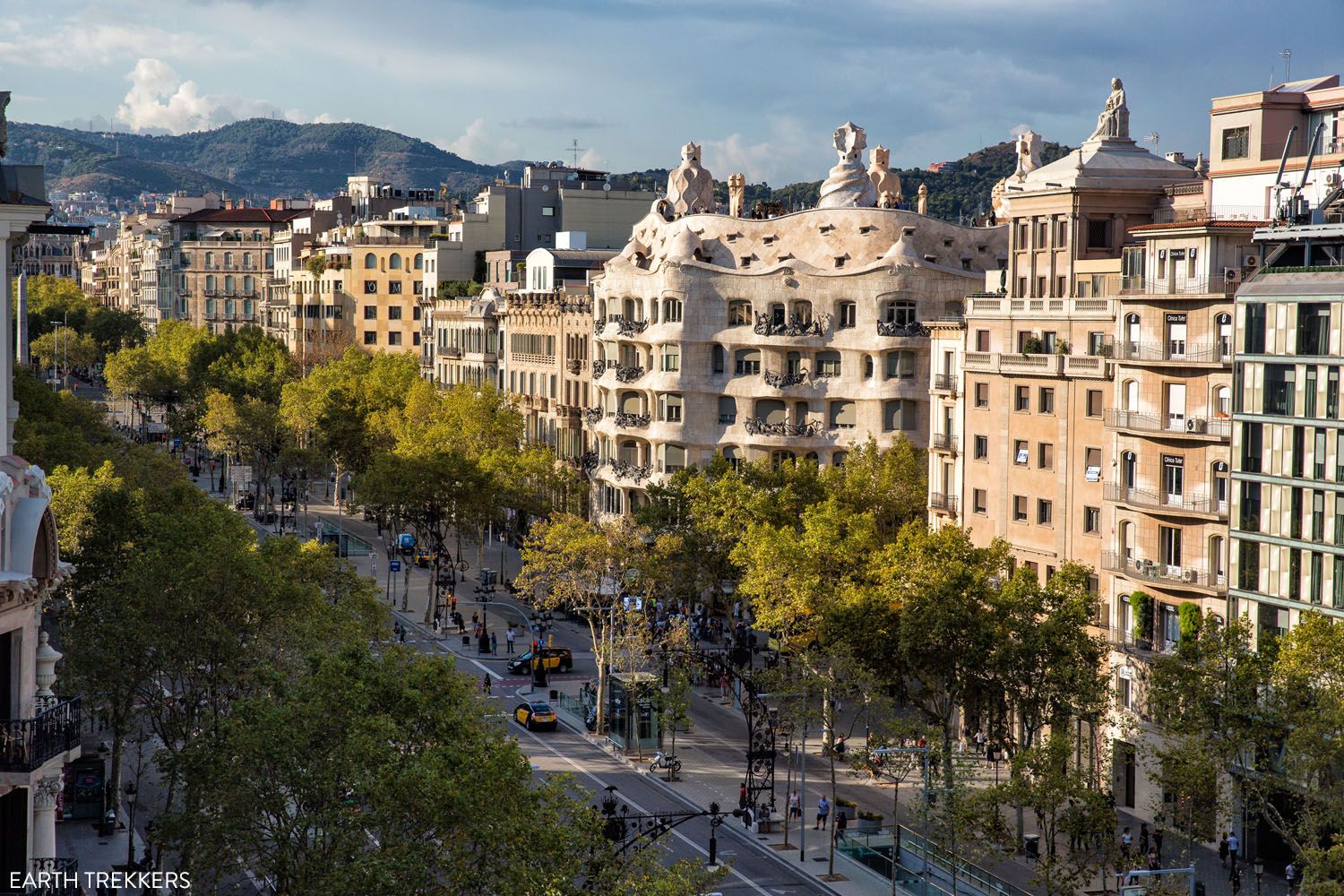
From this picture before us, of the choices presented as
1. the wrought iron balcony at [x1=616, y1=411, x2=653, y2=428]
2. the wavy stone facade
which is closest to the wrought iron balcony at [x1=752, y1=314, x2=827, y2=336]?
the wavy stone facade

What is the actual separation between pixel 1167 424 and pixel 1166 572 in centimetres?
552

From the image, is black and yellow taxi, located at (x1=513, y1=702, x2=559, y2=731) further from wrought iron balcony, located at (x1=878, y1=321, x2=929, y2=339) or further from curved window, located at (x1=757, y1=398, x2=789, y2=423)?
wrought iron balcony, located at (x1=878, y1=321, x2=929, y2=339)

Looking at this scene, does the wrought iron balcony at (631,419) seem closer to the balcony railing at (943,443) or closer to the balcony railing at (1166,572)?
the balcony railing at (943,443)

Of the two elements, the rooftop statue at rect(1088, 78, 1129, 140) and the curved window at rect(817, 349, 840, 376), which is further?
the curved window at rect(817, 349, 840, 376)

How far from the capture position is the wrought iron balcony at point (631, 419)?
11381 cm

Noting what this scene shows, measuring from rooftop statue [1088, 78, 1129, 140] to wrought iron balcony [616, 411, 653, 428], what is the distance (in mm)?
38724

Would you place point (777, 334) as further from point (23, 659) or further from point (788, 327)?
point (23, 659)

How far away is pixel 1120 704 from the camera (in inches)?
Result: 2667

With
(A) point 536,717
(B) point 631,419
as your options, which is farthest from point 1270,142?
(B) point 631,419

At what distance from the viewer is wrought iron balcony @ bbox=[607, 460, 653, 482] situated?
371 feet

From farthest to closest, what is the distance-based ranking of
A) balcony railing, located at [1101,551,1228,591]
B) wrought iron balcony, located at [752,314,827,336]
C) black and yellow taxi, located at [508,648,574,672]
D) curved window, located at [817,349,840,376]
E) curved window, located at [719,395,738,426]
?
curved window, located at [719,395,738,426]
wrought iron balcony, located at [752,314,827,336]
curved window, located at [817,349,840,376]
black and yellow taxi, located at [508,648,574,672]
balcony railing, located at [1101,551,1228,591]

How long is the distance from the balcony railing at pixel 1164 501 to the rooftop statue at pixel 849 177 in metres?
47.5

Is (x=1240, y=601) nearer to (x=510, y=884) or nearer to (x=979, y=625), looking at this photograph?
(x=979, y=625)

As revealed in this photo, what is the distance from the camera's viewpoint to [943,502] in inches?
3354
